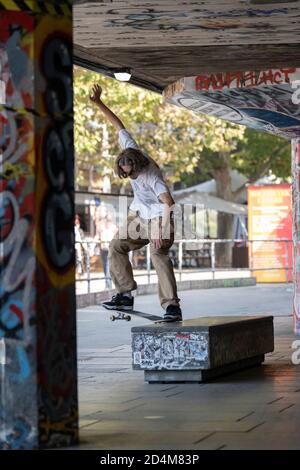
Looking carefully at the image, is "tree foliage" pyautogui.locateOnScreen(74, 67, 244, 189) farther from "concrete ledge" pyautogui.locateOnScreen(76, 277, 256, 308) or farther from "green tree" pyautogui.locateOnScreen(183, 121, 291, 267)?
"green tree" pyautogui.locateOnScreen(183, 121, 291, 267)

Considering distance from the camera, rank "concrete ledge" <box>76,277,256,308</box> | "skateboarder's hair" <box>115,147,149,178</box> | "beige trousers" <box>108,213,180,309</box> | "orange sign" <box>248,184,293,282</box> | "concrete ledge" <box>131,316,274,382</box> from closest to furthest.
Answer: "concrete ledge" <box>131,316,274,382</box> < "skateboarder's hair" <box>115,147,149,178</box> < "beige trousers" <box>108,213,180,309</box> < "concrete ledge" <box>76,277,256,308</box> < "orange sign" <box>248,184,293,282</box>

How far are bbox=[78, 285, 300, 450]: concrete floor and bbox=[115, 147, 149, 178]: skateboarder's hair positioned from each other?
2058mm

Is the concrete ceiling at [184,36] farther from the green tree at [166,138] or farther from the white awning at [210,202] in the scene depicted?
the white awning at [210,202]

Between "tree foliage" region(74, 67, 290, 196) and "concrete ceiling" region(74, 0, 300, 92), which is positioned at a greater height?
"tree foliage" region(74, 67, 290, 196)

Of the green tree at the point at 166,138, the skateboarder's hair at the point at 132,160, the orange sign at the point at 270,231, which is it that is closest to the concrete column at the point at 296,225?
the skateboarder's hair at the point at 132,160

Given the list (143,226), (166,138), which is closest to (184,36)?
(143,226)

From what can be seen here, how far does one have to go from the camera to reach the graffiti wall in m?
13.7

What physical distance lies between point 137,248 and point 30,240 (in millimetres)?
4485

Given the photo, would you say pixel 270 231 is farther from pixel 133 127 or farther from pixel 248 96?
pixel 248 96

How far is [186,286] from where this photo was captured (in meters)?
30.1

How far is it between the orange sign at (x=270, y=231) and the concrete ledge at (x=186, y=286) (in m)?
0.50

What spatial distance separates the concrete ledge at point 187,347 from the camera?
428 inches

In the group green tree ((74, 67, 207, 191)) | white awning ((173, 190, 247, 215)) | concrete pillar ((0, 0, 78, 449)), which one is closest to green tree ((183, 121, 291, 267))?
white awning ((173, 190, 247, 215))

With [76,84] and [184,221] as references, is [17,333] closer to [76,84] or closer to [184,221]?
[76,84]
